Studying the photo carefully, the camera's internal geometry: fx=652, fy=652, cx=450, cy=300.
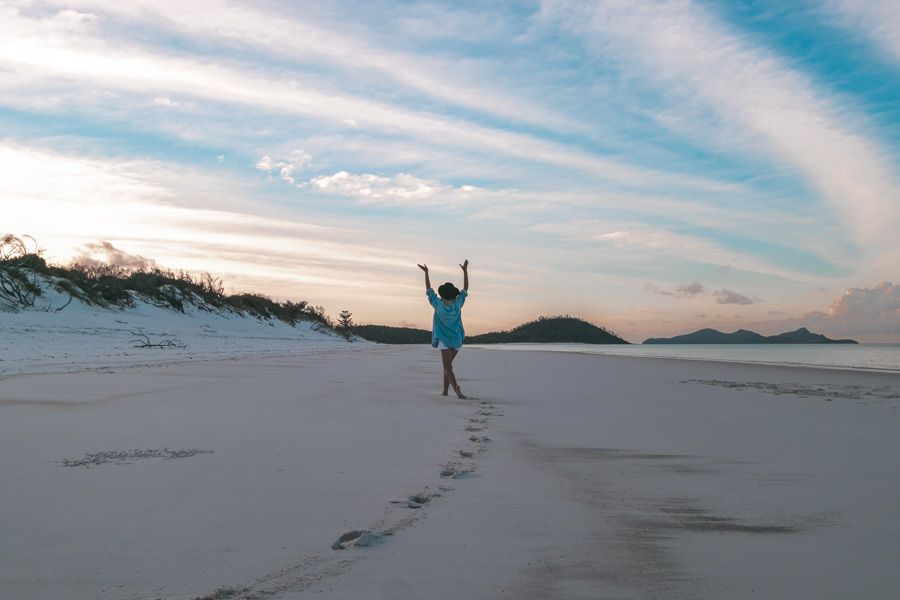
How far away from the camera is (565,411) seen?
6980 millimetres

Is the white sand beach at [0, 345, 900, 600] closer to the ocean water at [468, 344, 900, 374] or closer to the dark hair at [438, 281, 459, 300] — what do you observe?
the dark hair at [438, 281, 459, 300]

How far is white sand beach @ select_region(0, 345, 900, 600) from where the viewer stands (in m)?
2.29

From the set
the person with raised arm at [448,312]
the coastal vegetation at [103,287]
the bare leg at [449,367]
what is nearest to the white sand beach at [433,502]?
the bare leg at [449,367]

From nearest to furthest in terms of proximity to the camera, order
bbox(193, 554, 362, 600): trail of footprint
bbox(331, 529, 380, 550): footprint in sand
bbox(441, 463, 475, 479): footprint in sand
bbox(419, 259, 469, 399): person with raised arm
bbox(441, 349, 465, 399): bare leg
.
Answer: bbox(193, 554, 362, 600): trail of footprint, bbox(331, 529, 380, 550): footprint in sand, bbox(441, 463, 475, 479): footprint in sand, bbox(441, 349, 465, 399): bare leg, bbox(419, 259, 469, 399): person with raised arm

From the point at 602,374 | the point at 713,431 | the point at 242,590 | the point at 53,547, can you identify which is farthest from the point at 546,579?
the point at 602,374

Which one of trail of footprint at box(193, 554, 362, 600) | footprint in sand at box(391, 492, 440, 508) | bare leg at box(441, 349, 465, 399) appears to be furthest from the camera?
bare leg at box(441, 349, 465, 399)

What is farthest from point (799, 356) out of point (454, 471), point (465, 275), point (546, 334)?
point (546, 334)

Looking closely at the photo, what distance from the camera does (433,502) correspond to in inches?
127

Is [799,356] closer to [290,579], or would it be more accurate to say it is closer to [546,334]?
[290,579]

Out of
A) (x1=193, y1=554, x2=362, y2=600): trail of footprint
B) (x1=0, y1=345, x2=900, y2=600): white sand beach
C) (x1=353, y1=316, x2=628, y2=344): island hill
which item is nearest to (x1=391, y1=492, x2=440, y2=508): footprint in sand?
(x1=0, y1=345, x2=900, y2=600): white sand beach

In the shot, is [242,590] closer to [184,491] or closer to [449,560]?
[449,560]

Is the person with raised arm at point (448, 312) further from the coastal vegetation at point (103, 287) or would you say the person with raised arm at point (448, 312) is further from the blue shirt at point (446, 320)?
the coastal vegetation at point (103, 287)

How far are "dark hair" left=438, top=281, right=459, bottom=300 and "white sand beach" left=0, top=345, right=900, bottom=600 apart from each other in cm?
290

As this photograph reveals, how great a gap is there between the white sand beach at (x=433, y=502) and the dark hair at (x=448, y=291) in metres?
2.90
